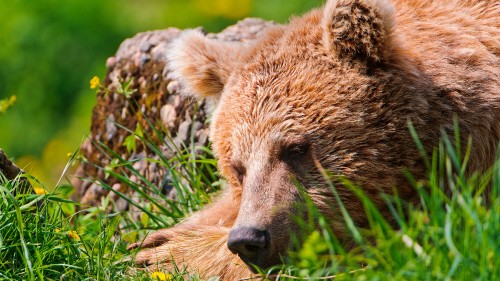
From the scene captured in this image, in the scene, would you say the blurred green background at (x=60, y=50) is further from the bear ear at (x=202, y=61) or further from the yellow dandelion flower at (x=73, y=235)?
the yellow dandelion flower at (x=73, y=235)

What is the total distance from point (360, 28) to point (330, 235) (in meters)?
1.05

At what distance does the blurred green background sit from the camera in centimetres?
1085

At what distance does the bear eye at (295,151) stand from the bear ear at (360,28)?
1.59 feet

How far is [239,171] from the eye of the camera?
202 inches

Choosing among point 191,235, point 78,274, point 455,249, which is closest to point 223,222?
point 191,235

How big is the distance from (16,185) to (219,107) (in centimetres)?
115

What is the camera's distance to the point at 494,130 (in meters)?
4.87

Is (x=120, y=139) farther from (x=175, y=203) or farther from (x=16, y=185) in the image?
(x=16, y=185)

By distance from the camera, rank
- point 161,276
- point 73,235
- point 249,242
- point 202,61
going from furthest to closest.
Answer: point 202,61
point 73,235
point 161,276
point 249,242

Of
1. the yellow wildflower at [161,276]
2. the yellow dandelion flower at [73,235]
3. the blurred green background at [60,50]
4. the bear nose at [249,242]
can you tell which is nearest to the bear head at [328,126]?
the bear nose at [249,242]

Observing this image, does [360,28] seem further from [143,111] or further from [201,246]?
→ [143,111]

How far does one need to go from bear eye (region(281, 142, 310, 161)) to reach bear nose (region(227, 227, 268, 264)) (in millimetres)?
447

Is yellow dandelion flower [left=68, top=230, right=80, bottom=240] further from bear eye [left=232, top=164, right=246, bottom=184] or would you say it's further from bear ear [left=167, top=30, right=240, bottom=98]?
bear ear [left=167, top=30, right=240, bottom=98]

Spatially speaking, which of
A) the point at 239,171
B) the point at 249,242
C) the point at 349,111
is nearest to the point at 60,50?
the point at 239,171
